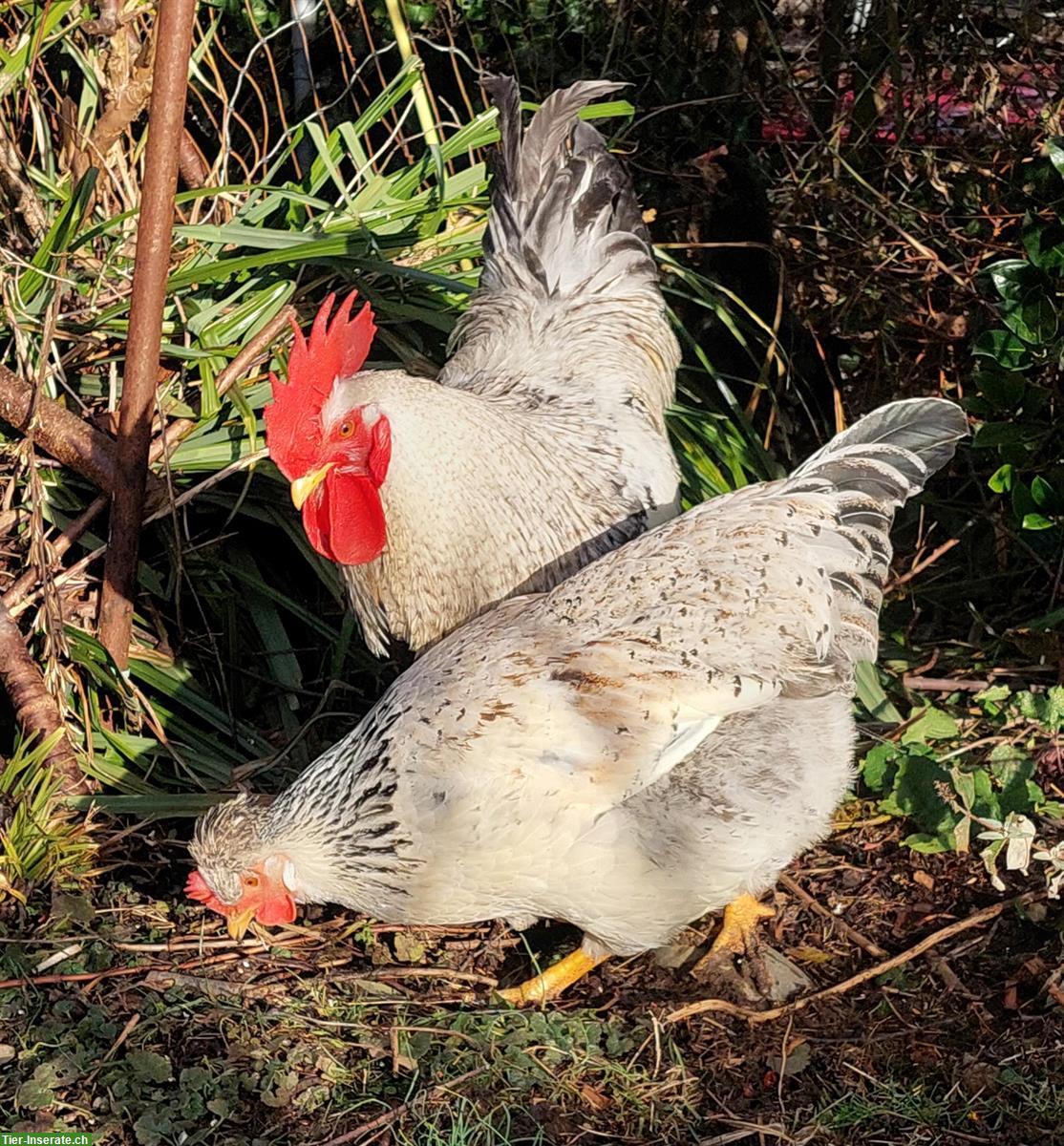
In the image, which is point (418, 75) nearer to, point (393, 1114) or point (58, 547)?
point (58, 547)

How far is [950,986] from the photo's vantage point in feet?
11.8

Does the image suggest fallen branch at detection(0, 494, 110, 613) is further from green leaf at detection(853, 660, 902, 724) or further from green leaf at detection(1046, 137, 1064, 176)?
green leaf at detection(1046, 137, 1064, 176)

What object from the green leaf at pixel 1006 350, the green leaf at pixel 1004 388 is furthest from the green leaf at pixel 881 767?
the green leaf at pixel 1006 350

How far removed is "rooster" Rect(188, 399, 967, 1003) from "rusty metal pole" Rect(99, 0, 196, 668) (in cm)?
105

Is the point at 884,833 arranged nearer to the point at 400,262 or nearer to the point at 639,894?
the point at 639,894

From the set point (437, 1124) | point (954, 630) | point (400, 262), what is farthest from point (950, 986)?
point (400, 262)

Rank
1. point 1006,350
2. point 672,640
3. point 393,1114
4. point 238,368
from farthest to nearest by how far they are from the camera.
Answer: point 238,368
point 1006,350
point 672,640
point 393,1114

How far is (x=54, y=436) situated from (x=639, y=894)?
2297 millimetres

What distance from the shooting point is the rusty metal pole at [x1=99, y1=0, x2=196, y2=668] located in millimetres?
3541

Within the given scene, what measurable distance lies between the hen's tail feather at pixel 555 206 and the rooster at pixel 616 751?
1.44 metres

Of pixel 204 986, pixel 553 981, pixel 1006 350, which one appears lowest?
pixel 553 981

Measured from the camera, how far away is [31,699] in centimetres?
403

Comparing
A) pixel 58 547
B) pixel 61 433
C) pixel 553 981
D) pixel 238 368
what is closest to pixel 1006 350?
pixel 553 981

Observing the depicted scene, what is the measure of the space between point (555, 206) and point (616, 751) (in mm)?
2286
